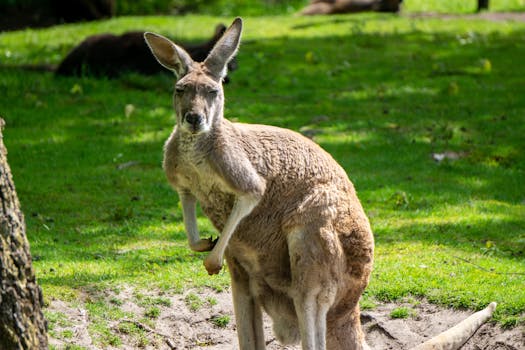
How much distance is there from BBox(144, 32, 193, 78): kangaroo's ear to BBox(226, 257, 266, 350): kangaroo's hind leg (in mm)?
1053

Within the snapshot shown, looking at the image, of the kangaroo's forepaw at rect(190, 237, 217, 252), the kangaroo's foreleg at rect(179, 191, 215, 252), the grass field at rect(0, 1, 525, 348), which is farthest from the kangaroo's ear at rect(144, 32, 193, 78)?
the grass field at rect(0, 1, 525, 348)

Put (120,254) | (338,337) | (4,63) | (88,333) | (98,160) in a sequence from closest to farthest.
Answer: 1. (338,337)
2. (88,333)
3. (120,254)
4. (98,160)
5. (4,63)

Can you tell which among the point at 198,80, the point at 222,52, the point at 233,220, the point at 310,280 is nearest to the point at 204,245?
the point at 233,220

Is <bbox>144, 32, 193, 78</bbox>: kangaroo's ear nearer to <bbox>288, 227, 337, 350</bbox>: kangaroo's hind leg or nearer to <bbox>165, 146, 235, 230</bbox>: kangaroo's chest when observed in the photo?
<bbox>165, 146, 235, 230</bbox>: kangaroo's chest

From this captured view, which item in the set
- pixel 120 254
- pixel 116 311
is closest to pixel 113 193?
pixel 120 254

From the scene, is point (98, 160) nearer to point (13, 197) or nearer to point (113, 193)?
point (113, 193)

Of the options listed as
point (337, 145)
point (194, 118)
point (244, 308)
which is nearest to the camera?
point (194, 118)

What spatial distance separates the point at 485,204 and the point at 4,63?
23.3 feet

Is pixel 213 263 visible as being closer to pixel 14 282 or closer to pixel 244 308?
pixel 244 308

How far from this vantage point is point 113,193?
8.19 metres

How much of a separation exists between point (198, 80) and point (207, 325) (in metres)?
1.94

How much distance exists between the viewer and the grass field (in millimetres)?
6348

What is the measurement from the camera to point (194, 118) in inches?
165

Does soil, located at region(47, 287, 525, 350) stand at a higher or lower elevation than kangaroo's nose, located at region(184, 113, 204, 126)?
lower
